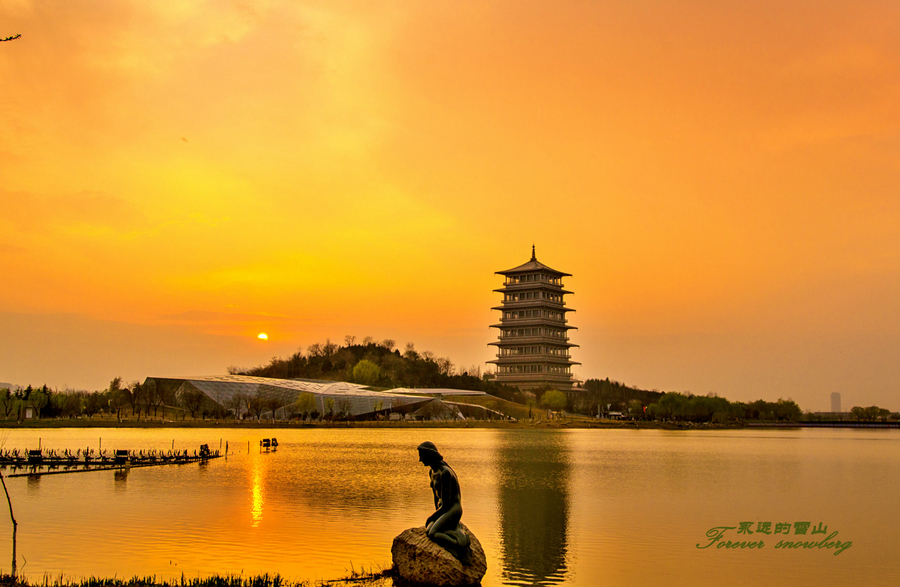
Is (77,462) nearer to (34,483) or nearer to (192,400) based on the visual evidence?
(34,483)

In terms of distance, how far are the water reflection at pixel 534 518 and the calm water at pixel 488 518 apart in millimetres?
107

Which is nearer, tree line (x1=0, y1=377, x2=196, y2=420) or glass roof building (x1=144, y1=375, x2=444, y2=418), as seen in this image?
tree line (x1=0, y1=377, x2=196, y2=420)

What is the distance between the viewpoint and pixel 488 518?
107ft

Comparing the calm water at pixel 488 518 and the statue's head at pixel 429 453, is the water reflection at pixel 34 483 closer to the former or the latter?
the calm water at pixel 488 518

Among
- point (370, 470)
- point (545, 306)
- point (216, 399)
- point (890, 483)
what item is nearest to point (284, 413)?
point (216, 399)

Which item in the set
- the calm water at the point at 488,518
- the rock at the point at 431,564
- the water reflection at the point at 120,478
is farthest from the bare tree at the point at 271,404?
the rock at the point at 431,564

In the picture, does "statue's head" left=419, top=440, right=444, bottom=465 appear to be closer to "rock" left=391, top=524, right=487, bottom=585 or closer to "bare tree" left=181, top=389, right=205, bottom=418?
"rock" left=391, top=524, right=487, bottom=585

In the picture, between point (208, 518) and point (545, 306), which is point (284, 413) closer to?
point (545, 306)

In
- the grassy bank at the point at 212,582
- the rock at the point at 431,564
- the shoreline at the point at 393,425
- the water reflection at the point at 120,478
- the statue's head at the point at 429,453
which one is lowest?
the shoreline at the point at 393,425

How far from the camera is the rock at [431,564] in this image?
1925 cm

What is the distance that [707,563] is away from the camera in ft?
81.8

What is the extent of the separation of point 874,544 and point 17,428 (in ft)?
357

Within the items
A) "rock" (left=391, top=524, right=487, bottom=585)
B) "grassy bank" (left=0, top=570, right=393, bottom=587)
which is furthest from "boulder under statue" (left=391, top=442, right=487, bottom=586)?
"grassy bank" (left=0, top=570, right=393, bottom=587)

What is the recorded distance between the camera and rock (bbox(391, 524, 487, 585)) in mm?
19250
